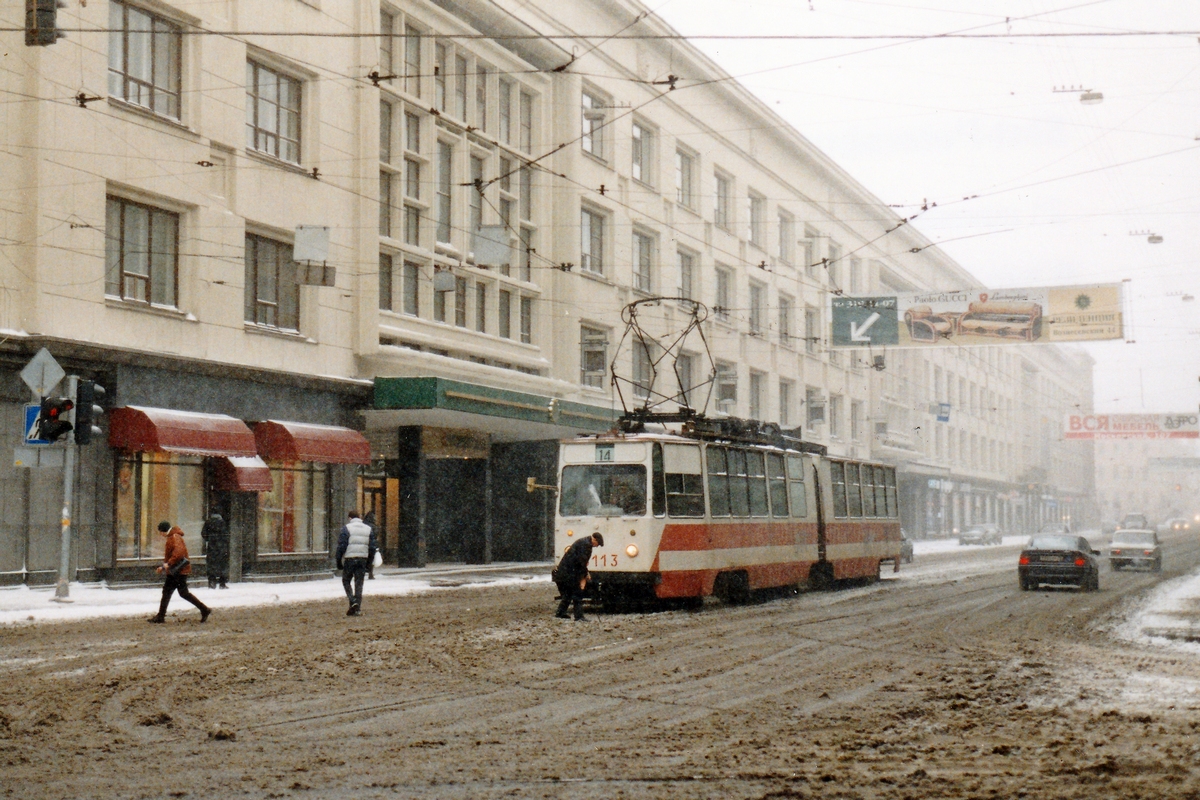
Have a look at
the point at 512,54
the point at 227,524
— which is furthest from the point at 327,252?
the point at 512,54

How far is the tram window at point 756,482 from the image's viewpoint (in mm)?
24031

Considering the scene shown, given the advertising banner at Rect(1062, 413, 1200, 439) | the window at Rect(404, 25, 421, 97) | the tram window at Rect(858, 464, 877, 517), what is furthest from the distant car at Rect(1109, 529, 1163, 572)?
the advertising banner at Rect(1062, 413, 1200, 439)

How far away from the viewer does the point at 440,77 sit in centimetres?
3575

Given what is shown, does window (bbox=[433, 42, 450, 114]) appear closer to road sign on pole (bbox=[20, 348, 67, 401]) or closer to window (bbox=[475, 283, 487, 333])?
window (bbox=[475, 283, 487, 333])

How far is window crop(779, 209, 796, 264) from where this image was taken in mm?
59344

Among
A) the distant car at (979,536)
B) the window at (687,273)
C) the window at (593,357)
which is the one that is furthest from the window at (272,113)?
the distant car at (979,536)

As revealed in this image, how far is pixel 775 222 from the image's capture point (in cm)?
5791

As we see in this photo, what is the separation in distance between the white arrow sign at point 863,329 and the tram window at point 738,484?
16.1 metres

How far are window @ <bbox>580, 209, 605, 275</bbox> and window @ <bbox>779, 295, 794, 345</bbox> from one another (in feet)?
52.1

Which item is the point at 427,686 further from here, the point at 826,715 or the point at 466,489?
the point at 466,489

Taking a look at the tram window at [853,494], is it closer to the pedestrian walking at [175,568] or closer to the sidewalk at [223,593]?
the sidewalk at [223,593]

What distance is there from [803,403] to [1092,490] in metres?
89.9

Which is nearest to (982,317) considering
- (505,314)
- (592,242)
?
(592,242)

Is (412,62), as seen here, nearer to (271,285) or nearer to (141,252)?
(271,285)
